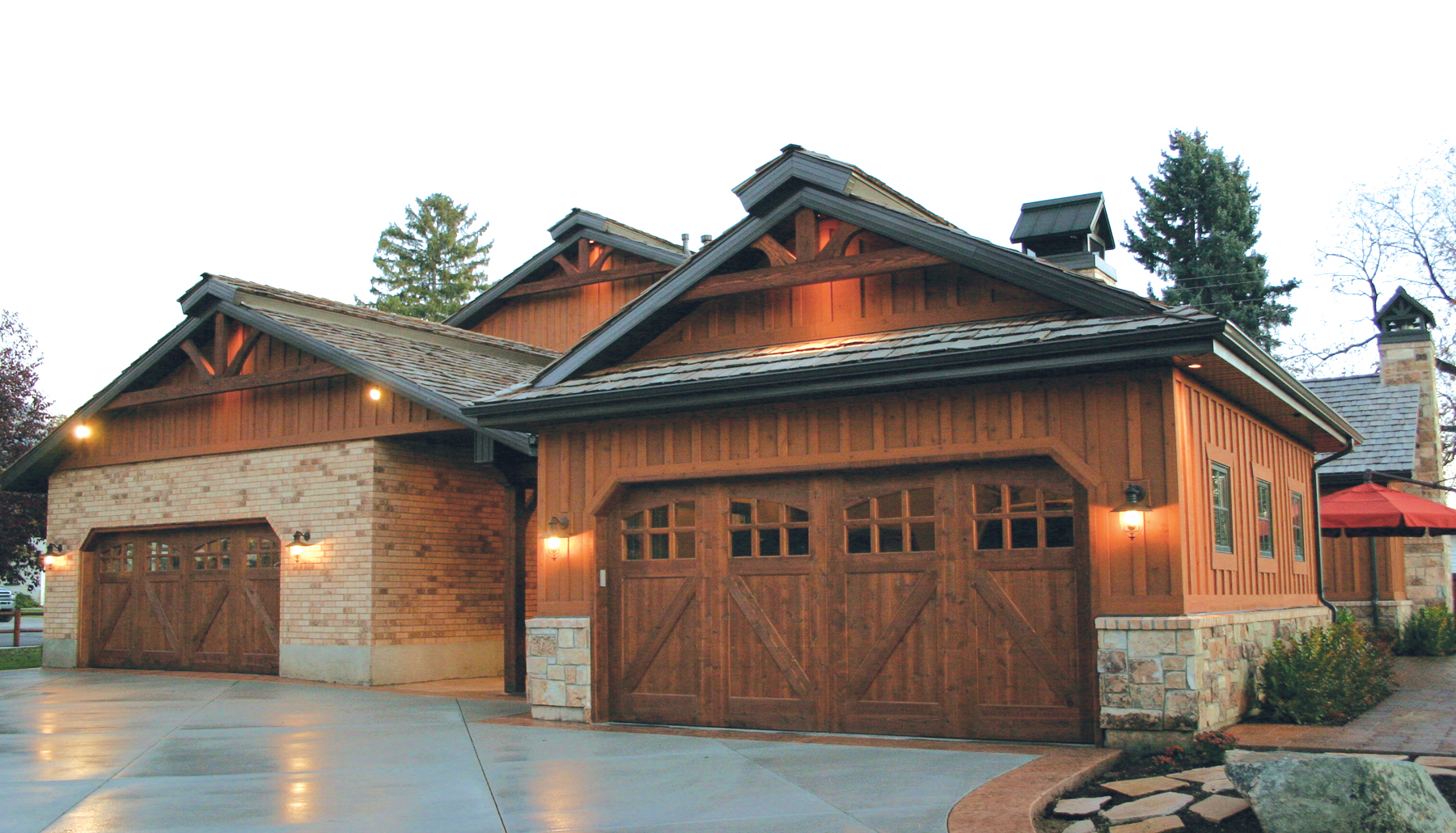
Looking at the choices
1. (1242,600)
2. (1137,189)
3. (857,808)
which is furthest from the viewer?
(1137,189)

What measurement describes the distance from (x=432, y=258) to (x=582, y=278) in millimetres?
33901

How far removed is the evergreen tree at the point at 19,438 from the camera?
24641mm

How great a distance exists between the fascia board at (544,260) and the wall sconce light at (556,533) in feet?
28.9

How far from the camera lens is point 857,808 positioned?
7.51 meters

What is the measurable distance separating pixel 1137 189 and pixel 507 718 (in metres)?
31.8

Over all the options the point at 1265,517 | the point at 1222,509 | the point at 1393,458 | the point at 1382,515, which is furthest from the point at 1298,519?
the point at 1393,458

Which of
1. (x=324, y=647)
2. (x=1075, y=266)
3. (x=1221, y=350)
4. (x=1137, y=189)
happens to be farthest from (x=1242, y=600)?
(x=1137, y=189)

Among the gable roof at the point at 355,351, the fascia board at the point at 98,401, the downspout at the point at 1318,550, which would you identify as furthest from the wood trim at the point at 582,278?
the downspout at the point at 1318,550

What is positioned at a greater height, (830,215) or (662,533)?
(830,215)

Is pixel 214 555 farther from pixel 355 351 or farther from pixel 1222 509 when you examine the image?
pixel 1222 509

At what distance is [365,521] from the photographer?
16.1 m

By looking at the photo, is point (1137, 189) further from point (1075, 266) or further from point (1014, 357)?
point (1014, 357)

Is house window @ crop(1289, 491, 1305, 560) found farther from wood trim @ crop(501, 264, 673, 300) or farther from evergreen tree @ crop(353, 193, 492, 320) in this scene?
evergreen tree @ crop(353, 193, 492, 320)

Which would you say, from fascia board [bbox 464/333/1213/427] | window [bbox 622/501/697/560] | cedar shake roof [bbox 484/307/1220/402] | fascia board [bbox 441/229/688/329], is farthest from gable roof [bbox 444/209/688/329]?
window [bbox 622/501/697/560]
